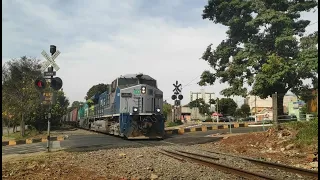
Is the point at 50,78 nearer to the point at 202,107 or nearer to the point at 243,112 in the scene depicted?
the point at 202,107

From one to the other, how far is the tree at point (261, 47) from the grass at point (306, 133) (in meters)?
12.4

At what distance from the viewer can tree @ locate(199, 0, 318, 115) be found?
2669 centimetres

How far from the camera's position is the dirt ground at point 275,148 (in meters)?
10.5

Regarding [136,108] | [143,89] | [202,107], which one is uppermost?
[143,89]

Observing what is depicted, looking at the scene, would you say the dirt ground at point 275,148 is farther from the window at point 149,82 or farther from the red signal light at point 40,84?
the red signal light at point 40,84

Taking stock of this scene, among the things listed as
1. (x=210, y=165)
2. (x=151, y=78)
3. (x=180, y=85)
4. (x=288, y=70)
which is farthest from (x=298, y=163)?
(x=180, y=85)

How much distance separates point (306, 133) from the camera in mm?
13148

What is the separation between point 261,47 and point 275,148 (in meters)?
18.7

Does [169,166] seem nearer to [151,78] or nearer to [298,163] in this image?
[298,163]

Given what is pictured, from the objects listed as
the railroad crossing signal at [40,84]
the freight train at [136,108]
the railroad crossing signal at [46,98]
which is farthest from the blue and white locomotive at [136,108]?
the railroad crossing signal at [40,84]

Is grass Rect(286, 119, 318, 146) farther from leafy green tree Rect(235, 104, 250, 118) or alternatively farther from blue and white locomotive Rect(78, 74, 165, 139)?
leafy green tree Rect(235, 104, 250, 118)

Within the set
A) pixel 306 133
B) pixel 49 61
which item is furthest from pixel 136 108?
pixel 306 133

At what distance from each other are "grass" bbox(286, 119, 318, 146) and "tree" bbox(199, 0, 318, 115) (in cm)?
1239

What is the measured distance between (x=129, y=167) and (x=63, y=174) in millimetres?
1838
